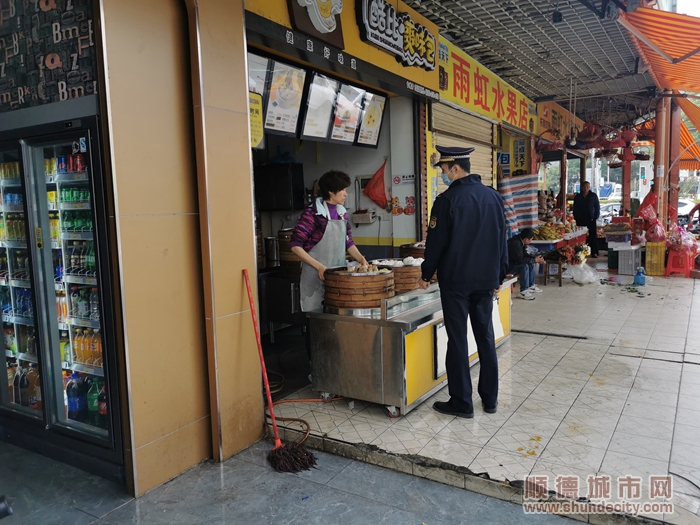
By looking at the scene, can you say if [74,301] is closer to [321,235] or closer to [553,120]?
[321,235]

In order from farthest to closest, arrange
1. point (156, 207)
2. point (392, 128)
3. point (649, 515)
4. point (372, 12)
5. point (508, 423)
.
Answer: point (392, 128) → point (372, 12) → point (508, 423) → point (156, 207) → point (649, 515)

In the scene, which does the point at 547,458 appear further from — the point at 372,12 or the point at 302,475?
the point at 372,12

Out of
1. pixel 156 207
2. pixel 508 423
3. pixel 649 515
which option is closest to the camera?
pixel 649 515

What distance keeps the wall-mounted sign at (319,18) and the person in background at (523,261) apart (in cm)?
461

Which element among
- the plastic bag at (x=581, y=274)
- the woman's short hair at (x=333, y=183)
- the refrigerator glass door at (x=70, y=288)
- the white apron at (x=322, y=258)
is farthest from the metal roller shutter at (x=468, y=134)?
the refrigerator glass door at (x=70, y=288)

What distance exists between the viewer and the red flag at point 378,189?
7.76 metres

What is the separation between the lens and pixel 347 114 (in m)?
6.75

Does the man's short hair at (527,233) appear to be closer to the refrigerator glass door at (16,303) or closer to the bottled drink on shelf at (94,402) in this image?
the bottled drink on shelf at (94,402)

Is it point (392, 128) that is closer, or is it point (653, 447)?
point (653, 447)

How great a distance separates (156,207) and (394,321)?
1908 millimetres

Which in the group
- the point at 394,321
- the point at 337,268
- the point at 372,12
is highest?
the point at 372,12

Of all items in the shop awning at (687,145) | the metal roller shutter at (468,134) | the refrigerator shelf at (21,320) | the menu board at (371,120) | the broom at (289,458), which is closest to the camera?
the broom at (289,458)

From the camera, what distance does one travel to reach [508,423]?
399 centimetres

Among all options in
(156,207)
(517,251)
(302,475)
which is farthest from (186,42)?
(517,251)
